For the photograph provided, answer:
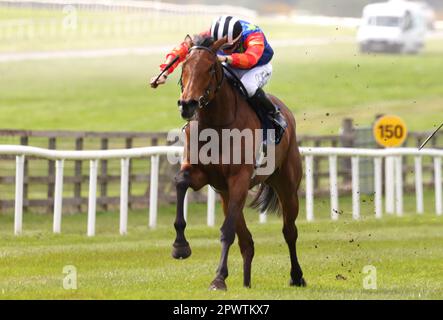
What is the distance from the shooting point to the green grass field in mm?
9125

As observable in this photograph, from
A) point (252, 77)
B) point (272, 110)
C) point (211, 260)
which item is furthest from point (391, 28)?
point (252, 77)

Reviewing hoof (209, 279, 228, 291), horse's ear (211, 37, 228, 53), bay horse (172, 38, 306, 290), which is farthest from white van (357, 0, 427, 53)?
hoof (209, 279, 228, 291)

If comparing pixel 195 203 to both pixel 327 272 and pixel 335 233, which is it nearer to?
pixel 335 233

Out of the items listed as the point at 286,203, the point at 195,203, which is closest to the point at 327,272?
the point at 286,203

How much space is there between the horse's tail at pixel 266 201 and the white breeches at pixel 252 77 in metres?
1.23

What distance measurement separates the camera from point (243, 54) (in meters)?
9.62

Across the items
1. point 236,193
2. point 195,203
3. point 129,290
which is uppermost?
point 236,193

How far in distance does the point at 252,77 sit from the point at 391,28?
39.6 metres

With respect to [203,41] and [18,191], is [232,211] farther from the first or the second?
[18,191]

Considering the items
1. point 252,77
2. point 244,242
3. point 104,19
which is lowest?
point 244,242

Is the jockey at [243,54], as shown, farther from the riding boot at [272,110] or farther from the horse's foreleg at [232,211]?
the horse's foreleg at [232,211]

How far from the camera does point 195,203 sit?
66.1ft

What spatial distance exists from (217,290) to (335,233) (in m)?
6.64

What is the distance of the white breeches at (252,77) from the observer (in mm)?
9820
